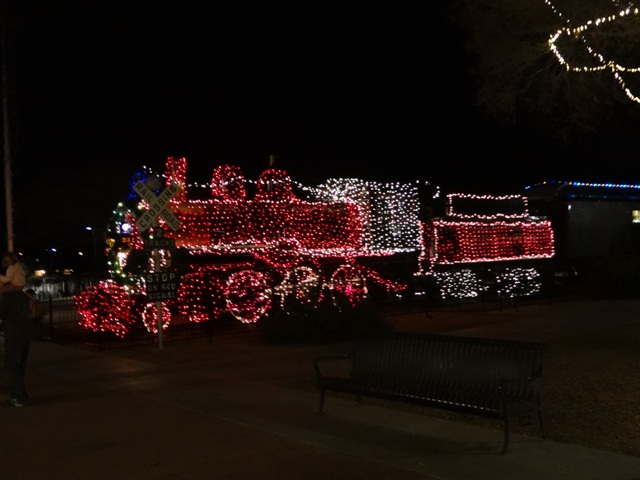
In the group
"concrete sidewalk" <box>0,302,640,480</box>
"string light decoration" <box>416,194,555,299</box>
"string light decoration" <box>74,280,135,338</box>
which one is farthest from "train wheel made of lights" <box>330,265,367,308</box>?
"concrete sidewalk" <box>0,302,640,480</box>

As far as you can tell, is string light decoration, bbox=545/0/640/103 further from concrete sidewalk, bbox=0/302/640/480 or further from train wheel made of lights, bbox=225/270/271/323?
train wheel made of lights, bbox=225/270/271/323

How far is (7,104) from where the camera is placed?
25.7m

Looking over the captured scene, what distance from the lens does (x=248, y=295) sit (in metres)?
20.1

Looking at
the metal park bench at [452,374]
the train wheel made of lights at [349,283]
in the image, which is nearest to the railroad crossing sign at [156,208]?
the train wheel made of lights at [349,283]

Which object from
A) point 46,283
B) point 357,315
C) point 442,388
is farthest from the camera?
point 46,283

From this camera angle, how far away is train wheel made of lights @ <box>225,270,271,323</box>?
19.8 metres

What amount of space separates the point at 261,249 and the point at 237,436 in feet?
36.6

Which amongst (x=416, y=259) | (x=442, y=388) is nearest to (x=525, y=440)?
(x=442, y=388)

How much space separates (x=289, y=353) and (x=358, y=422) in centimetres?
621

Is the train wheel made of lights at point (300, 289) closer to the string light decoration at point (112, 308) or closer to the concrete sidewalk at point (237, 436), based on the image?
the concrete sidewalk at point (237, 436)

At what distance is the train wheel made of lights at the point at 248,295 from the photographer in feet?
64.9

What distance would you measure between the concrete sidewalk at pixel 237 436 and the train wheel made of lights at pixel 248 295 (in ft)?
16.5

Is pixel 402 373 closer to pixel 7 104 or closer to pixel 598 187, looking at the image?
pixel 7 104

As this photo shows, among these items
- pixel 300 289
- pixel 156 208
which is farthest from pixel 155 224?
pixel 300 289
